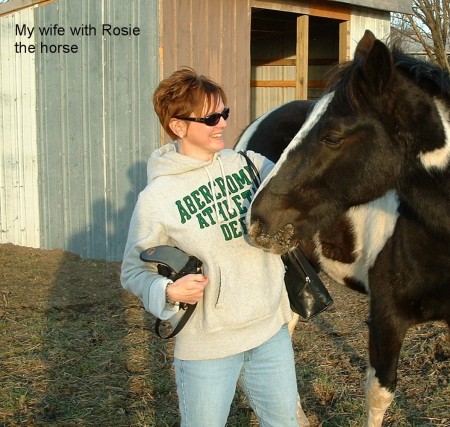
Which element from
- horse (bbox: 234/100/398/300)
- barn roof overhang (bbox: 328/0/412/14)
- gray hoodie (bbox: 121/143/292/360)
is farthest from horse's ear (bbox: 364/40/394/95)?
Result: barn roof overhang (bbox: 328/0/412/14)

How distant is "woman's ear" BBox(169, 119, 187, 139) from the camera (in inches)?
89.1

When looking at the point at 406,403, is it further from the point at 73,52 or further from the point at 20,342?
the point at 73,52

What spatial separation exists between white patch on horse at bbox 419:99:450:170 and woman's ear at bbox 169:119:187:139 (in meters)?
0.94

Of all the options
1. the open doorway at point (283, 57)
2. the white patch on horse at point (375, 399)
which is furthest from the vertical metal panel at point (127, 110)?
the white patch on horse at point (375, 399)

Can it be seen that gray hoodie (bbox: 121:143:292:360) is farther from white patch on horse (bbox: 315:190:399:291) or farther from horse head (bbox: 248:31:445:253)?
white patch on horse (bbox: 315:190:399:291)

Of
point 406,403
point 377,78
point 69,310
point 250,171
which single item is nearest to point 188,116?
point 250,171

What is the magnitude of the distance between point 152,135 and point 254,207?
4.99 m

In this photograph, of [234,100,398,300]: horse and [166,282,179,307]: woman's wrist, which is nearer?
[166,282,179,307]: woman's wrist

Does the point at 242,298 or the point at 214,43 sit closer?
the point at 242,298

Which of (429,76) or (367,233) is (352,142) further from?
(367,233)

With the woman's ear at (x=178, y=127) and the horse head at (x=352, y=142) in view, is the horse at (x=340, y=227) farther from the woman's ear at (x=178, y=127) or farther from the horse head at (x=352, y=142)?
the woman's ear at (x=178, y=127)

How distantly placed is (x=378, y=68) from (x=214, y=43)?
525cm

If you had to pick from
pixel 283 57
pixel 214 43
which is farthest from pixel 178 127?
pixel 283 57

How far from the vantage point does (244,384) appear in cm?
231
